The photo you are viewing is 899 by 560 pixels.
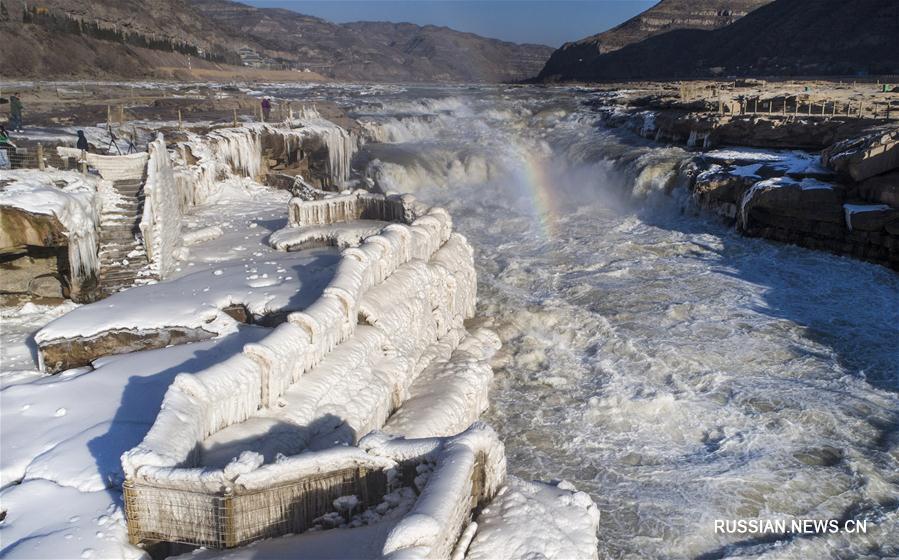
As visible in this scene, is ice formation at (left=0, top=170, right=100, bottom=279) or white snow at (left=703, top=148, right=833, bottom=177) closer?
ice formation at (left=0, top=170, right=100, bottom=279)

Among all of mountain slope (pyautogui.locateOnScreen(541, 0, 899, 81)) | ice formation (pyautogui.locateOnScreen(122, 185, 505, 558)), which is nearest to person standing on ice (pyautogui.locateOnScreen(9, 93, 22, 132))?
ice formation (pyautogui.locateOnScreen(122, 185, 505, 558))

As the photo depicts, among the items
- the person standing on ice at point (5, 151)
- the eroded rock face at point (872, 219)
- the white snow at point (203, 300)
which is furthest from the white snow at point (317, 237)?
the eroded rock face at point (872, 219)

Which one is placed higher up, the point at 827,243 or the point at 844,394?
the point at 827,243

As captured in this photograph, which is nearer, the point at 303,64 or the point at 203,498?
the point at 203,498

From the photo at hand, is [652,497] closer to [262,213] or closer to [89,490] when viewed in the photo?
[89,490]

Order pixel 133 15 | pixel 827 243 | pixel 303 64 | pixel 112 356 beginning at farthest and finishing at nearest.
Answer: pixel 303 64, pixel 133 15, pixel 827 243, pixel 112 356

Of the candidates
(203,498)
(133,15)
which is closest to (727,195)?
(203,498)

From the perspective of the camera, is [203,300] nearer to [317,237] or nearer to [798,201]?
[317,237]

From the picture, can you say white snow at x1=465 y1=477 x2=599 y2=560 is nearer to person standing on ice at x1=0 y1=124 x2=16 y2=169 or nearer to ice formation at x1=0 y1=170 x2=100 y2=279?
ice formation at x1=0 y1=170 x2=100 y2=279
